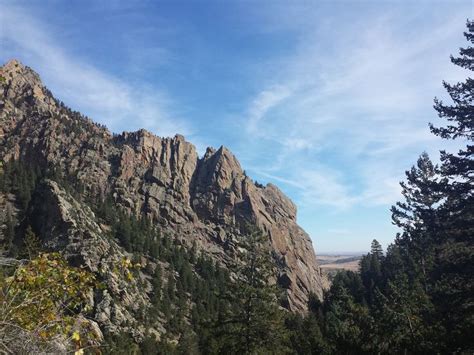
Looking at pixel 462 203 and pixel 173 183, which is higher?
pixel 173 183

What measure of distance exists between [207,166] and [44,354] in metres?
165

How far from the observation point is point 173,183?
15725 centimetres

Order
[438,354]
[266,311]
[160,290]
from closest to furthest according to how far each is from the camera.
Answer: [438,354], [266,311], [160,290]

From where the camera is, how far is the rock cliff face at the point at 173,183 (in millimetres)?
144125

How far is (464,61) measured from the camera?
18.1 metres

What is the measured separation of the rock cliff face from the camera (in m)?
144

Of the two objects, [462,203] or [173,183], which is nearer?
[462,203]

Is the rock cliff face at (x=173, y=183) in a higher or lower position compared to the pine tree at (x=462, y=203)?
higher

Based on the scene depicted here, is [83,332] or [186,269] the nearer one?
[83,332]

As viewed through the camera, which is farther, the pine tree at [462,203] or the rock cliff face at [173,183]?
the rock cliff face at [173,183]

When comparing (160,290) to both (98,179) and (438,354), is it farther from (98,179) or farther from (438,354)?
(438,354)

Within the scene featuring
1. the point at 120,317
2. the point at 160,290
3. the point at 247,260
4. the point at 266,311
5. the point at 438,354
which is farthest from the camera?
the point at 160,290

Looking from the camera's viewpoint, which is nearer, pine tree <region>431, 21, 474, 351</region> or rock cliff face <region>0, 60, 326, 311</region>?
pine tree <region>431, 21, 474, 351</region>

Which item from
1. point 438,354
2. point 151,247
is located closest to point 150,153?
point 151,247
